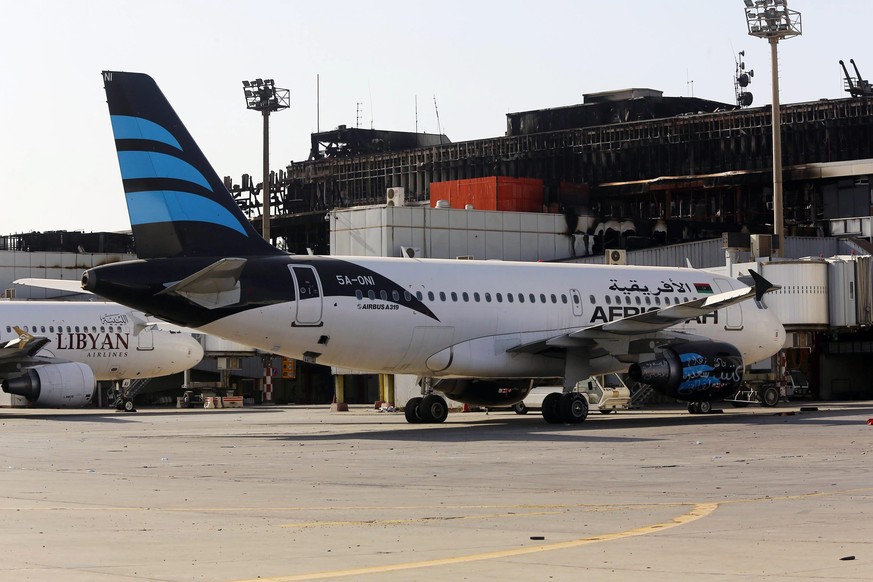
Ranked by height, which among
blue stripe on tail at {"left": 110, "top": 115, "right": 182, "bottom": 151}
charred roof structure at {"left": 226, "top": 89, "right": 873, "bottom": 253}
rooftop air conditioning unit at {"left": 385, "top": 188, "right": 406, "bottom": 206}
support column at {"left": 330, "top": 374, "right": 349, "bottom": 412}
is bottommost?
support column at {"left": 330, "top": 374, "right": 349, "bottom": 412}

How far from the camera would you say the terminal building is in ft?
168

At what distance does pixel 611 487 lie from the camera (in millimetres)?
16078

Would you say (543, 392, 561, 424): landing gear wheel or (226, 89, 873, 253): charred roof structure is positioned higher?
(226, 89, 873, 253): charred roof structure

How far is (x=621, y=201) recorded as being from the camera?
96.3m

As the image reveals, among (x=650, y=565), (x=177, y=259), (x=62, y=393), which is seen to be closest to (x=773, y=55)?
(x=62, y=393)

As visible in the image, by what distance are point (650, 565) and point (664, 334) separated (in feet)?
82.4

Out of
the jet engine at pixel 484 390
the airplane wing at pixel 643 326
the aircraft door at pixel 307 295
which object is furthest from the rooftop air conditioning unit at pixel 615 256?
the aircraft door at pixel 307 295

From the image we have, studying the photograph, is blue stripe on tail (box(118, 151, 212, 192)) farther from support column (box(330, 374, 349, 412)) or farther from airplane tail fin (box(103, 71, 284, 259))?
support column (box(330, 374, 349, 412))

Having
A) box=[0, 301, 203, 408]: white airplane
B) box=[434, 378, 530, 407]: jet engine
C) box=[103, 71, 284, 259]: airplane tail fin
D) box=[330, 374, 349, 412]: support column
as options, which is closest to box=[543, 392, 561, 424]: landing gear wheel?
box=[434, 378, 530, 407]: jet engine

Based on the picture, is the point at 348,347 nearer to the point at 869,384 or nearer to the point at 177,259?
the point at 177,259

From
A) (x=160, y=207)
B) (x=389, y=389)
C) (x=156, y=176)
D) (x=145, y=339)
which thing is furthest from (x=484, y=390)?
(x=145, y=339)

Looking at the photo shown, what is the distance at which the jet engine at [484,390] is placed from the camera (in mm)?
35688

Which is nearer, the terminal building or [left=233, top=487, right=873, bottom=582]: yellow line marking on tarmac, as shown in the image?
[left=233, top=487, right=873, bottom=582]: yellow line marking on tarmac

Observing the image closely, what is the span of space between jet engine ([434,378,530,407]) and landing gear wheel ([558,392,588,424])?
3.87 metres
